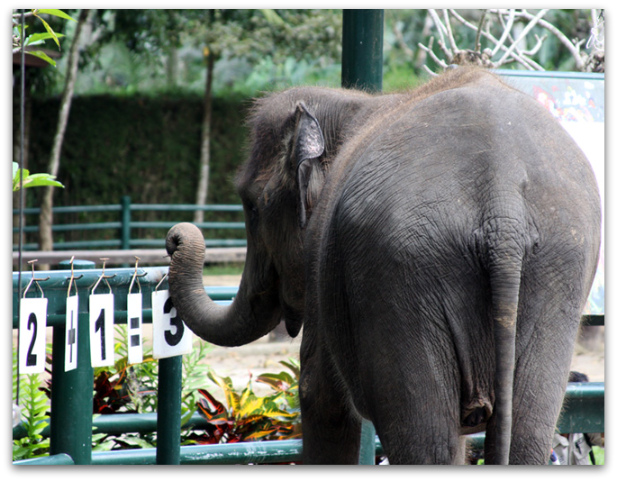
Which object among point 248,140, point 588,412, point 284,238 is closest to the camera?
point 284,238

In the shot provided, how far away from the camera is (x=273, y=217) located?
204cm

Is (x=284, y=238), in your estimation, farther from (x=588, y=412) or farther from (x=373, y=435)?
(x=588, y=412)

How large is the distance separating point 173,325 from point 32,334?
54cm

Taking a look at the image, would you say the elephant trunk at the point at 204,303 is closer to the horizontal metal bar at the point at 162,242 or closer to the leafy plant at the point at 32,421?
the leafy plant at the point at 32,421

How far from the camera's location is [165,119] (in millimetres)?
12188

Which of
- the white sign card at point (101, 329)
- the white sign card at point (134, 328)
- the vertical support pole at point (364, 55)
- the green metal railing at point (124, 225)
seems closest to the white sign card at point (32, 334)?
the white sign card at point (101, 329)

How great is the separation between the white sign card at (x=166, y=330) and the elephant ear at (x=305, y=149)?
2.23ft

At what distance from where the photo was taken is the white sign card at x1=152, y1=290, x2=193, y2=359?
2285mm

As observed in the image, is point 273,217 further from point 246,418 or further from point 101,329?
point 246,418

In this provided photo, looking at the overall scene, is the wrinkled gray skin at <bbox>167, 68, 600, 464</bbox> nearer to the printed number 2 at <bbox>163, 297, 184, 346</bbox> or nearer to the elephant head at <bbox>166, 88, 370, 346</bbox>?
the elephant head at <bbox>166, 88, 370, 346</bbox>

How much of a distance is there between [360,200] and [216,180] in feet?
37.2

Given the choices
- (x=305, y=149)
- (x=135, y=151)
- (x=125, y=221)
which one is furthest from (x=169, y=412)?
(x=135, y=151)

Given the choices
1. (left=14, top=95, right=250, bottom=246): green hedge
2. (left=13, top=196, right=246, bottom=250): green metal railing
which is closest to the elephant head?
(left=13, top=196, right=246, bottom=250): green metal railing

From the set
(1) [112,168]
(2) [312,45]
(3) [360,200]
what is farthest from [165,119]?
(3) [360,200]
